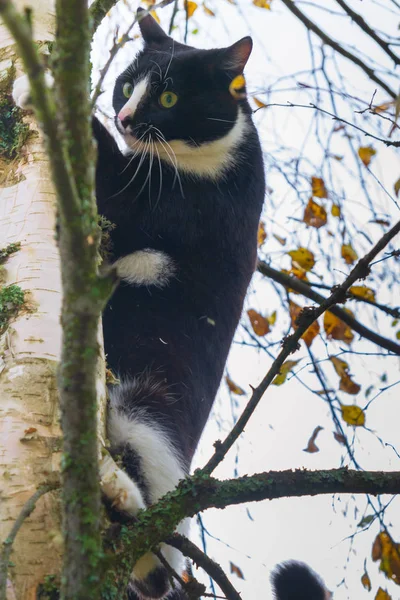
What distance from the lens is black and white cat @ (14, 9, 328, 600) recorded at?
Answer: 2.28 m

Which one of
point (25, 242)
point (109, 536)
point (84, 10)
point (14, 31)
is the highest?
point (25, 242)

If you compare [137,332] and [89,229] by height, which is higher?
[137,332]

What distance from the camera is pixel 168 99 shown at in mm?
3006

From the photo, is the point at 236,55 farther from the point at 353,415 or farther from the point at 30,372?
the point at 30,372

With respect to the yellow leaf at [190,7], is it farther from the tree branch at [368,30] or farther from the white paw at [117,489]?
the white paw at [117,489]

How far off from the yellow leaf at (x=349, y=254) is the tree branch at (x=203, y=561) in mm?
2271

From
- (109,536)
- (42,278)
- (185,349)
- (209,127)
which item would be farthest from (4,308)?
(209,127)

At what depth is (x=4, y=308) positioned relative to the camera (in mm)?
1716

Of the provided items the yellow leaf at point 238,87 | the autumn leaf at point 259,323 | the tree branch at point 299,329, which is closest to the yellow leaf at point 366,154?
the yellow leaf at point 238,87

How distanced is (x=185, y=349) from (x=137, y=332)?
0.20 metres

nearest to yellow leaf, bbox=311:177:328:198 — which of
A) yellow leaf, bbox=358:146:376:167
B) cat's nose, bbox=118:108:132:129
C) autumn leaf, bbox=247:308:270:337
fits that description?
yellow leaf, bbox=358:146:376:167

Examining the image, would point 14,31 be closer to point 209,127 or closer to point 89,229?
point 89,229

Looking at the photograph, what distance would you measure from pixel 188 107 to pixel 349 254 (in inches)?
49.1

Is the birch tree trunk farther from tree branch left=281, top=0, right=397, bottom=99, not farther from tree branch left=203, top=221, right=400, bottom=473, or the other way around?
tree branch left=281, top=0, right=397, bottom=99
